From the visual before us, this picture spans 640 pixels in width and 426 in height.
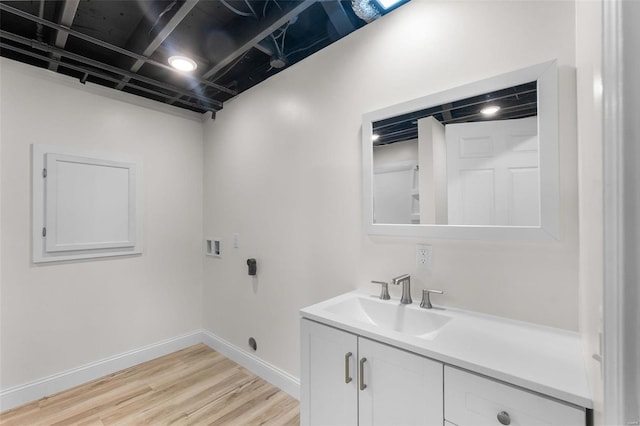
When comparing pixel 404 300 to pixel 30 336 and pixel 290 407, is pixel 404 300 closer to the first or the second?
pixel 290 407

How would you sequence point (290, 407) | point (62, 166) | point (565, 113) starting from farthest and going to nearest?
point (62, 166)
point (290, 407)
point (565, 113)

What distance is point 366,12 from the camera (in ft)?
5.46

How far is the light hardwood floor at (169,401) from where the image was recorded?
196 cm

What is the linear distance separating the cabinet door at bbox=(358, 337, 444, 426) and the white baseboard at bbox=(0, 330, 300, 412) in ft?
3.67

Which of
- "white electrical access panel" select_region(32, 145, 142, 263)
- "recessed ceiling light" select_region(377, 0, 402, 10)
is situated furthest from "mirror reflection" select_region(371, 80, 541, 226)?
"white electrical access panel" select_region(32, 145, 142, 263)

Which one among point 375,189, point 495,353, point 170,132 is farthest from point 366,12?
point 170,132

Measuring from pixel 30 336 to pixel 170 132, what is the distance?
2.06m

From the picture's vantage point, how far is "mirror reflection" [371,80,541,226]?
1237 millimetres

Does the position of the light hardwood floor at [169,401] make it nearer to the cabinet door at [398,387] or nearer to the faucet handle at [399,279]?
the cabinet door at [398,387]

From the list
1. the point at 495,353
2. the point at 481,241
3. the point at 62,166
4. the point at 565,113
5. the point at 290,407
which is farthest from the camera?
the point at 62,166

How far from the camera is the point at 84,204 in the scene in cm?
242

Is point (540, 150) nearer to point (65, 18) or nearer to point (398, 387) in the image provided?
point (398, 387)

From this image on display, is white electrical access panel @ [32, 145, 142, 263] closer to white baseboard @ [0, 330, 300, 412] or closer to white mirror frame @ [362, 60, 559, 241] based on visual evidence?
white baseboard @ [0, 330, 300, 412]

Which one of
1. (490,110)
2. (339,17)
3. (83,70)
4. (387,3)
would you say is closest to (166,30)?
(83,70)
